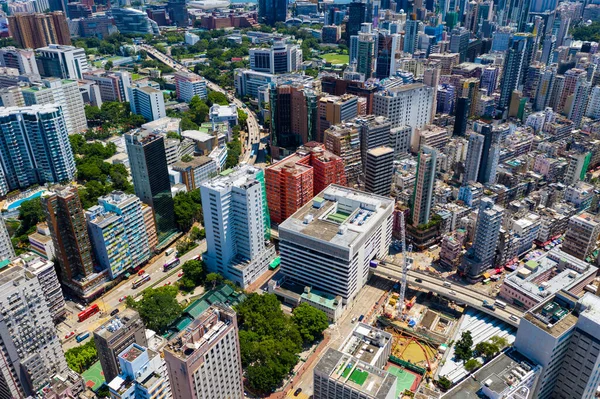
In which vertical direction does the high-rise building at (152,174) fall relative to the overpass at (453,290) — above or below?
above

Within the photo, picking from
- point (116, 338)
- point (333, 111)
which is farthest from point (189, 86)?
point (116, 338)

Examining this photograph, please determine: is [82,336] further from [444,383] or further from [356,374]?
[444,383]

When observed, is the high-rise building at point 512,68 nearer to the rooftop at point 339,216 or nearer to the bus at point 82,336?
the rooftop at point 339,216

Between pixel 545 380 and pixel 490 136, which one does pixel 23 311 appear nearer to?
pixel 545 380

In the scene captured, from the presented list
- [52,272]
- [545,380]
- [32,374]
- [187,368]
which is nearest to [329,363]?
[187,368]

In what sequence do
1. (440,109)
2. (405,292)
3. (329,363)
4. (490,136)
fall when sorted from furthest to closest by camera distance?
(440,109) < (490,136) < (405,292) < (329,363)

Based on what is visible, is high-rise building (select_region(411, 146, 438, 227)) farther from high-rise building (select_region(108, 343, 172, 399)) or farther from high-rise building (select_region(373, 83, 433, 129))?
high-rise building (select_region(108, 343, 172, 399))

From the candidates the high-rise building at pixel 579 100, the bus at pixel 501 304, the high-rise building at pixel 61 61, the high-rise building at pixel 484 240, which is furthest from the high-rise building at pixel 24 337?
the high-rise building at pixel 579 100
